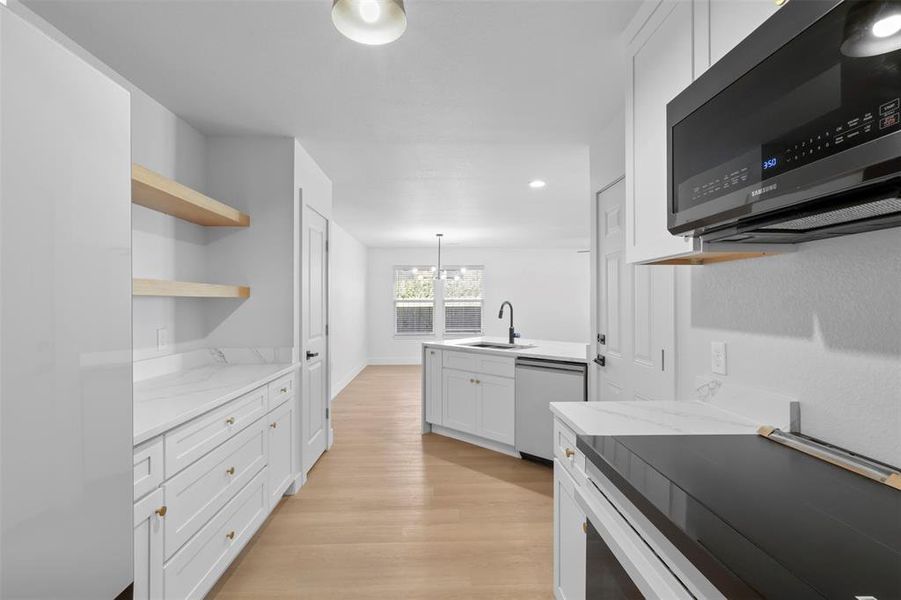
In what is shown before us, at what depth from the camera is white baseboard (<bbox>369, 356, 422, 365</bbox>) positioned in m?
8.77

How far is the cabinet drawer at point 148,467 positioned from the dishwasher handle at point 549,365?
261 centimetres

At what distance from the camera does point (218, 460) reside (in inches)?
75.5

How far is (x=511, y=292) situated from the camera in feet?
29.7

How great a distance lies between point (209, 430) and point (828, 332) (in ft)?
7.33

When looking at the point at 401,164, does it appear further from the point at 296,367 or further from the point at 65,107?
the point at 65,107

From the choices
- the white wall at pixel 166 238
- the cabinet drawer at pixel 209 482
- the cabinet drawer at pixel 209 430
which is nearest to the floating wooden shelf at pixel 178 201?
the white wall at pixel 166 238

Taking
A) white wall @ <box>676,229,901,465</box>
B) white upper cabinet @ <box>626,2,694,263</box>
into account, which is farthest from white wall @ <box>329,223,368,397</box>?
white wall @ <box>676,229,901,465</box>

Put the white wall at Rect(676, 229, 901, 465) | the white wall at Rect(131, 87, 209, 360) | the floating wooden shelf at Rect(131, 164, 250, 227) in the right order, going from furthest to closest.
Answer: the white wall at Rect(131, 87, 209, 360), the floating wooden shelf at Rect(131, 164, 250, 227), the white wall at Rect(676, 229, 901, 465)

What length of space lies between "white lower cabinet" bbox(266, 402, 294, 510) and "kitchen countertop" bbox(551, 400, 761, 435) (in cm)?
179

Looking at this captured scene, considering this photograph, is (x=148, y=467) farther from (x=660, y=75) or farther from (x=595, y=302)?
(x=595, y=302)

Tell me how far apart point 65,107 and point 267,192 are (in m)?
2.34

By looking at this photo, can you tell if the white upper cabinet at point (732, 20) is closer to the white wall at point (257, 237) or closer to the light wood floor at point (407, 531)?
the light wood floor at point (407, 531)

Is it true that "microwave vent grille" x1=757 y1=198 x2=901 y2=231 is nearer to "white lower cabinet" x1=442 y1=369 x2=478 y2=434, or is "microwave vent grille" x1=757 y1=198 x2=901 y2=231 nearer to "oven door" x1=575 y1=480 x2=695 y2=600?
"oven door" x1=575 y1=480 x2=695 y2=600

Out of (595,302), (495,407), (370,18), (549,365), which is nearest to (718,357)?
A: (595,302)
